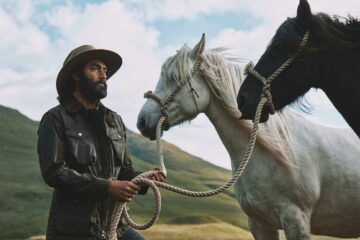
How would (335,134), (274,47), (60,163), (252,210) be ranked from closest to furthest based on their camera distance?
1. (60,163)
2. (274,47)
3. (252,210)
4. (335,134)

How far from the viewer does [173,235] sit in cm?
7912

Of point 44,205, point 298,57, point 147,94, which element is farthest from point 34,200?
point 298,57

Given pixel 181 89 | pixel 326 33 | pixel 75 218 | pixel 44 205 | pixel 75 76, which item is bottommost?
pixel 44 205

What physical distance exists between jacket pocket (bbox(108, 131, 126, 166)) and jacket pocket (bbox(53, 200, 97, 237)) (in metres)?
0.49

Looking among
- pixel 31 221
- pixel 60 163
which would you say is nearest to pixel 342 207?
pixel 60 163

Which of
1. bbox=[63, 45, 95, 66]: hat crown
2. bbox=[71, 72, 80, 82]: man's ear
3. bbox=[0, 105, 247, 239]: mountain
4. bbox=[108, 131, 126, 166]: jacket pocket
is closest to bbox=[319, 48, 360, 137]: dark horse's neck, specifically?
bbox=[108, 131, 126, 166]: jacket pocket

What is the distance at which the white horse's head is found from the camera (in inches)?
313

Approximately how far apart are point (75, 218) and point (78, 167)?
43cm

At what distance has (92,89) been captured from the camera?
17.3 feet

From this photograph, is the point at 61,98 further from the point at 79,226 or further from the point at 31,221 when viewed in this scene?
the point at 31,221

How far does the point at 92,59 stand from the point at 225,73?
312cm

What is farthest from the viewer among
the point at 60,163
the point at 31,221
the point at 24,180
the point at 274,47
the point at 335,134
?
the point at 24,180

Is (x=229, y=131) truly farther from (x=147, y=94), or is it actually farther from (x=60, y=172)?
(x=60, y=172)

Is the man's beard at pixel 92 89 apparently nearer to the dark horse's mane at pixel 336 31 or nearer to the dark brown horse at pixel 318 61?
the dark brown horse at pixel 318 61
